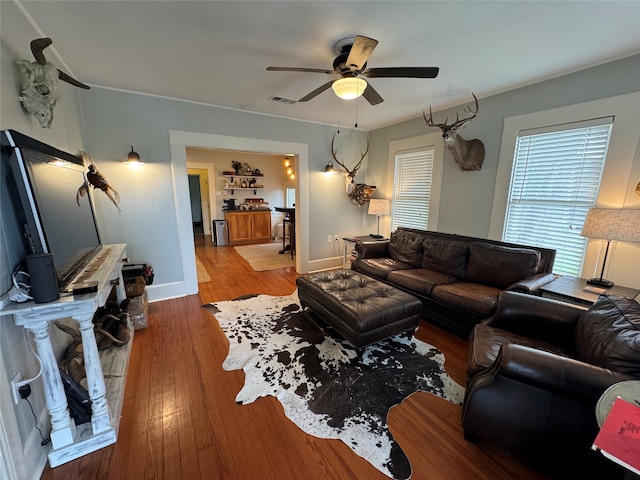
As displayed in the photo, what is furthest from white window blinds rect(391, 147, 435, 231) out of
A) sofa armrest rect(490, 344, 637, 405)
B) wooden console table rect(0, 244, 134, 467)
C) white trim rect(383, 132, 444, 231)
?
wooden console table rect(0, 244, 134, 467)

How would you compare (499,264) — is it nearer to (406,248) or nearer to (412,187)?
(406,248)

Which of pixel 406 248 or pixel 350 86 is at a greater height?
pixel 350 86

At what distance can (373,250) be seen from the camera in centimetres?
372

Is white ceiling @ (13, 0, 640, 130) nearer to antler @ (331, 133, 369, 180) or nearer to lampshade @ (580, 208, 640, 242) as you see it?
lampshade @ (580, 208, 640, 242)

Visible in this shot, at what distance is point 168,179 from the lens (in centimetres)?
327

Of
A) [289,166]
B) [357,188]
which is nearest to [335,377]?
[357,188]

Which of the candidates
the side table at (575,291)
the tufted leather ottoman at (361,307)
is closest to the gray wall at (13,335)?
the tufted leather ottoman at (361,307)

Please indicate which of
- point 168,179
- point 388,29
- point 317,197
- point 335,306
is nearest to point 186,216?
point 168,179

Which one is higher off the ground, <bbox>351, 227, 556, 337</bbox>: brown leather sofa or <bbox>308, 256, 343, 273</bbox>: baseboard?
<bbox>351, 227, 556, 337</bbox>: brown leather sofa

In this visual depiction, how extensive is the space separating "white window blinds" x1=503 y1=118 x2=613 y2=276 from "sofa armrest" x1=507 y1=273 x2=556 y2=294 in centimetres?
40

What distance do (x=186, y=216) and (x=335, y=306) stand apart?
2.42 meters

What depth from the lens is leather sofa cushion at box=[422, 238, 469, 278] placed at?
303cm

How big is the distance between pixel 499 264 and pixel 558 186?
38.8 inches

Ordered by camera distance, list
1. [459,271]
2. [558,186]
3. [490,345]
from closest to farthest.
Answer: [490,345], [558,186], [459,271]
